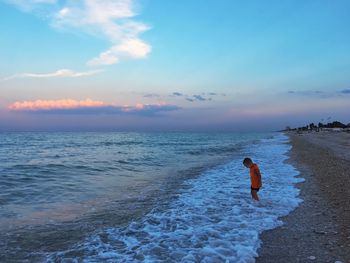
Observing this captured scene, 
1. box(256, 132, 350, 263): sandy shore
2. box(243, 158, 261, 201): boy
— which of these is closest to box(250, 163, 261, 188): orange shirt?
box(243, 158, 261, 201): boy

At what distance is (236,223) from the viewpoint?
8.62 m

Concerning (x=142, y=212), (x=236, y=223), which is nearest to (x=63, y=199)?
(x=142, y=212)

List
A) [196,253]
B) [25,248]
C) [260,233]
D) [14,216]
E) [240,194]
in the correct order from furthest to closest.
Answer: [240,194] → [14,216] → [260,233] → [25,248] → [196,253]

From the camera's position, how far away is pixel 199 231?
26.5 ft

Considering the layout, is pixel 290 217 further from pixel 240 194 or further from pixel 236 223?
pixel 240 194

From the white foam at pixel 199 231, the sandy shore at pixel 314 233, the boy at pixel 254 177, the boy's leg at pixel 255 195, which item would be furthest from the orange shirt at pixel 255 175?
the sandy shore at pixel 314 233

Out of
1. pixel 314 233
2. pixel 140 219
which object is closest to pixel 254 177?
pixel 314 233

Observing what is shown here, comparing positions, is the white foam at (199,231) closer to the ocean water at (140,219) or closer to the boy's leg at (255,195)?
the ocean water at (140,219)

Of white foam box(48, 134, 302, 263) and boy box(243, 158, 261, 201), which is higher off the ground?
boy box(243, 158, 261, 201)

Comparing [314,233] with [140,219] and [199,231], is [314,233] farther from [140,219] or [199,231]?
[140,219]

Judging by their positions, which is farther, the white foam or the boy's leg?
the boy's leg

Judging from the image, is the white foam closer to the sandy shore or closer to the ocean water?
the ocean water

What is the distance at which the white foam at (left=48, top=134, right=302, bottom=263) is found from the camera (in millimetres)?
6664

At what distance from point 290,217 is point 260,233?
1712 mm
